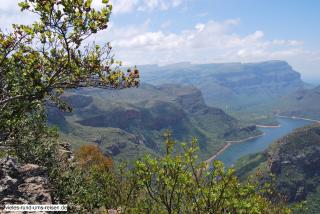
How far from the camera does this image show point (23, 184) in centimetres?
4144

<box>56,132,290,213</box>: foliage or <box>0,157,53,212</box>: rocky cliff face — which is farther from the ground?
<box>56,132,290,213</box>: foliage

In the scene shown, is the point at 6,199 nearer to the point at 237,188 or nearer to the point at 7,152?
the point at 7,152

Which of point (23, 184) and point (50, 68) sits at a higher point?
point (50, 68)

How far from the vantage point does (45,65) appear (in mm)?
25750

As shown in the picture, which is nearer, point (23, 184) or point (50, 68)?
point (50, 68)

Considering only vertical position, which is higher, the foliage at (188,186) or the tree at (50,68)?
the tree at (50,68)

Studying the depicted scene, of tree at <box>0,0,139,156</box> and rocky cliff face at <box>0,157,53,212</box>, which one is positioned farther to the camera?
rocky cliff face at <box>0,157,53,212</box>

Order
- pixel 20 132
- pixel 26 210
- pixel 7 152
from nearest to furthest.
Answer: pixel 26 210 < pixel 7 152 < pixel 20 132

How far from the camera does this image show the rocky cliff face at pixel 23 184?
36956 millimetres

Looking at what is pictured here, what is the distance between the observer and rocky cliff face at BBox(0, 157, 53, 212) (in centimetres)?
3696

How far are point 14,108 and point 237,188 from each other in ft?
55.7

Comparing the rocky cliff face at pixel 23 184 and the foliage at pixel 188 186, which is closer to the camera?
the foliage at pixel 188 186

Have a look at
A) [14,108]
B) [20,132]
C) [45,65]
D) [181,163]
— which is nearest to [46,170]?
[20,132]

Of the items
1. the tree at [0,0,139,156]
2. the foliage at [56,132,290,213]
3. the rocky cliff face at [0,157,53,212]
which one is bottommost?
the rocky cliff face at [0,157,53,212]
